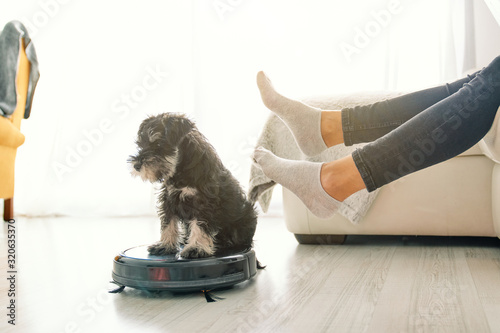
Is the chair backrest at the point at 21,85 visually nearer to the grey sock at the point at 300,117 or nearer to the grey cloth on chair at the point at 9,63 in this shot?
the grey cloth on chair at the point at 9,63

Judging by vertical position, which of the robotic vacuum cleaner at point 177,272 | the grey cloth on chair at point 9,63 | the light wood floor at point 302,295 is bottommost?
the light wood floor at point 302,295

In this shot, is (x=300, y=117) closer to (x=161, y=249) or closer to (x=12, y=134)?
(x=161, y=249)

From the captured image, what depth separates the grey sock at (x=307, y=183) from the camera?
50.9 inches

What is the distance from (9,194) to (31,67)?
0.78 meters

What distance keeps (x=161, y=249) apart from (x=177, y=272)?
0.17 m

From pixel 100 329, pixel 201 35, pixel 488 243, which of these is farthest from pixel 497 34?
pixel 100 329

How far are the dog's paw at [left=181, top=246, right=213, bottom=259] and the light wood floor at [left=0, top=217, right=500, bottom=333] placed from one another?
0.38 ft

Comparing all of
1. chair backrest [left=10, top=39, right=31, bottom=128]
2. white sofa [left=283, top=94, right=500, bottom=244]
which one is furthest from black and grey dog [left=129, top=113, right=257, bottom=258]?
chair backrest [left=10, top=39, right=31, bottom=128]

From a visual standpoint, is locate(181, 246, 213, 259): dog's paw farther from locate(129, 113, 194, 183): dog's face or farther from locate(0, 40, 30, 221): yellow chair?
locate(0, 40, 30, 221): yellow chair

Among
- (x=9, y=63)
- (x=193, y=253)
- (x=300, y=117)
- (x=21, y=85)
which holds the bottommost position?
(x=193, y=253)

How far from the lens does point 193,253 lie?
134cm

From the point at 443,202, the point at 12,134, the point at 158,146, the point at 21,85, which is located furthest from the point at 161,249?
the point at 21,85

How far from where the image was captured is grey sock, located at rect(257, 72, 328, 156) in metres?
1.54

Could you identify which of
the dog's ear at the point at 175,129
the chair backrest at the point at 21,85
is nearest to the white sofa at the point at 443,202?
the dog's ear at the point at 175,129
